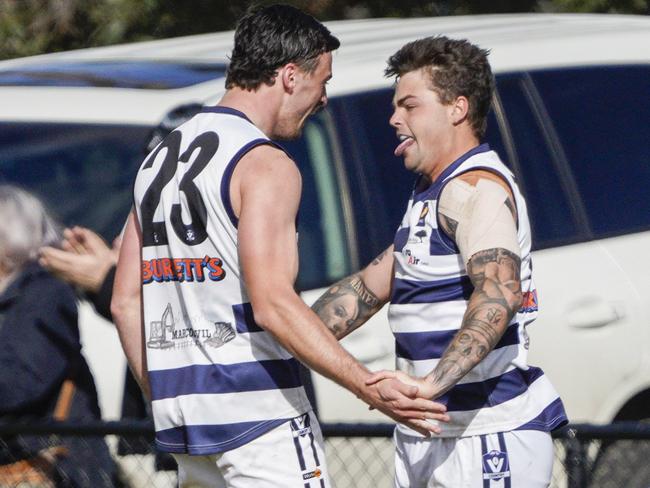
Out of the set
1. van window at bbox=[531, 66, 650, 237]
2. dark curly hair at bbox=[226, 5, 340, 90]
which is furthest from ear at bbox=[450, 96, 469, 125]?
van window at bbox=[531, 66, 650, 237]

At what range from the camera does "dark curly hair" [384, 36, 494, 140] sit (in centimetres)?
379

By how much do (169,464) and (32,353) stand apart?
556 mm

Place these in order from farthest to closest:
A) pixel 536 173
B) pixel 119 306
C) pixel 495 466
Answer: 1. pixel 536 173
2. pixel 119 306
3. pixel 495 466

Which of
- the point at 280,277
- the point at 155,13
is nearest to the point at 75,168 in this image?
the point at 280,277

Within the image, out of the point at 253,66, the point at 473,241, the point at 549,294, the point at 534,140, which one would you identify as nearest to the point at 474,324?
the point at 473,241

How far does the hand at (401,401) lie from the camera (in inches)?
138

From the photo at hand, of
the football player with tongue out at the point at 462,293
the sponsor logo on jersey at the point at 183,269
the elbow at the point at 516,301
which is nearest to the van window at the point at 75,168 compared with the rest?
the sponsor logo on jersey at the point at 183,269

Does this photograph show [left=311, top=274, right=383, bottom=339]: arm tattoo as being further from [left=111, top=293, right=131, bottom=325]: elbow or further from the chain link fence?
[left=111, top=293, right=131, bottom=325]: elbow

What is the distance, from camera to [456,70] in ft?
12.4

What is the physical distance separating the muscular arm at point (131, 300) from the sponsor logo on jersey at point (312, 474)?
552mm

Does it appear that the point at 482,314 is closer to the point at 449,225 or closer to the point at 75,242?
the point at 449,225

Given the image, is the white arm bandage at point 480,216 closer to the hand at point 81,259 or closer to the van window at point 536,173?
the hand at point 81,259

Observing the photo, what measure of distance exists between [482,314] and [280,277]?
1.58ft

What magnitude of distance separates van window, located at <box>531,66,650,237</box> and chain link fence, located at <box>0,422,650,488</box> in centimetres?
100
